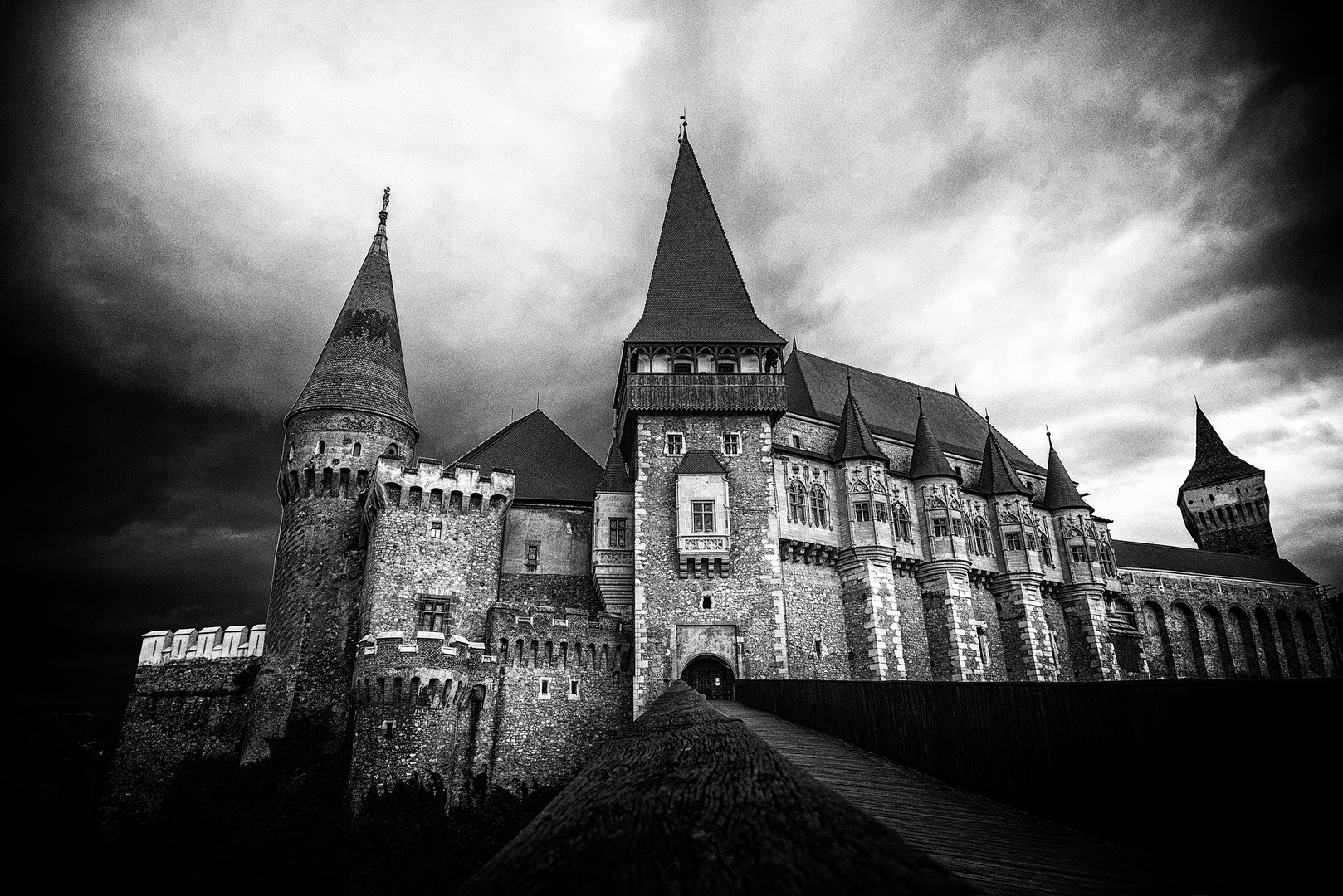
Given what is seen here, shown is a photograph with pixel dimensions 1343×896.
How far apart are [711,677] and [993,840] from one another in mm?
21044

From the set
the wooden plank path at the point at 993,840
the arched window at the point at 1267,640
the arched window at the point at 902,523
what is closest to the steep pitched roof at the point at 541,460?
the arched window at the point at 902,523

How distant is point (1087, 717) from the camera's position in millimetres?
7062

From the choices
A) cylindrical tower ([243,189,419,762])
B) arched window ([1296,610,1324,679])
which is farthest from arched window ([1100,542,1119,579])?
cylindrical tower ([243,189,419,762])

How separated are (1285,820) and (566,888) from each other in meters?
5.70

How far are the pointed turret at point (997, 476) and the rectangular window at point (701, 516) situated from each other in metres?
17.3

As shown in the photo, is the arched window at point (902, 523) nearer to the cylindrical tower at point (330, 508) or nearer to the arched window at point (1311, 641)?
the cylindrical tower at point (330, 508)

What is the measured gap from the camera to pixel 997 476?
37.3m

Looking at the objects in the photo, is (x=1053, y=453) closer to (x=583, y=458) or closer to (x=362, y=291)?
(x=583, y=458)

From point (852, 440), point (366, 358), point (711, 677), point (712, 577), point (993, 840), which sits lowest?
point (993, 840)

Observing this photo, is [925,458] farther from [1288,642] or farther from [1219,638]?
[1288,642]

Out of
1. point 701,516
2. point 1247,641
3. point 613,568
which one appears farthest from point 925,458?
point 1247,641

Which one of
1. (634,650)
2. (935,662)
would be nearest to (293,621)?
(634,650)

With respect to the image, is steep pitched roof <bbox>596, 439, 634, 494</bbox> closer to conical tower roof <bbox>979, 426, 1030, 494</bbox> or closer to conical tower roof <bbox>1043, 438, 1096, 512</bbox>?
conical tower roof <bbox>979, 426, 1030, 494</bbox>

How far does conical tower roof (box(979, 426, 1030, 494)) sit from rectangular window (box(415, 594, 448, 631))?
26.7m
